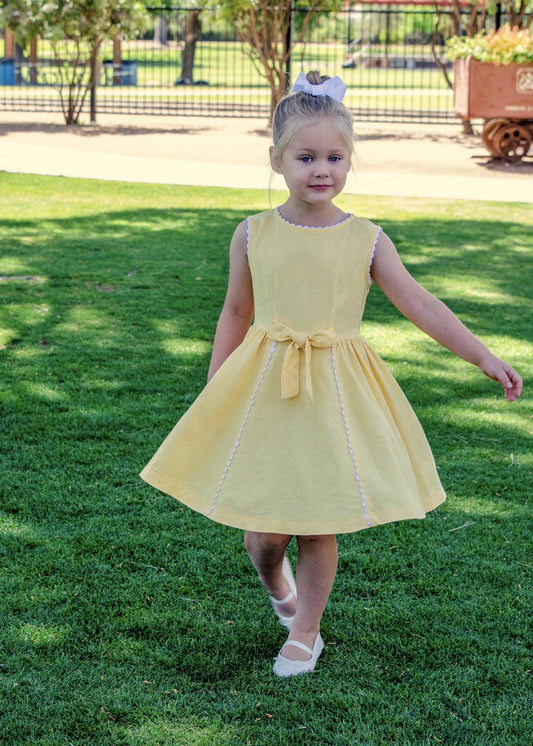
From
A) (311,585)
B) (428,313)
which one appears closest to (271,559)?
(311,585)

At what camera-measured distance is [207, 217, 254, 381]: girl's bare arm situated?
2.55 m

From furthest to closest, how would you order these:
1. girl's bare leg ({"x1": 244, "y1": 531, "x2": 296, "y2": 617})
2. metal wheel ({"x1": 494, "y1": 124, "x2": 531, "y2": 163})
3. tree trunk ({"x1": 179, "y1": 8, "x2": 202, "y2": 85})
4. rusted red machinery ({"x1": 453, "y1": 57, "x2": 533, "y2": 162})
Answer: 1. tree trunk ({"x1": 179, "y1": 8, "x2": 202, "y2": 85})
2. metal wheel ({"x1": 494, "y1": 124, "x2": 531, "y2": 163})
3. rusted red machinery ({"x1": 453, "y1": 57, "x2": 533, "y2": 162})
4. girl's bare leg ({"x1": 244, "y1": 531, "x2": 296, "y2": 617})

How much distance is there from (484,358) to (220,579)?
3.79 ft

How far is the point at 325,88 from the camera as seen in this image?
2.34 meters

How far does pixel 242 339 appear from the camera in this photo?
2.67 m

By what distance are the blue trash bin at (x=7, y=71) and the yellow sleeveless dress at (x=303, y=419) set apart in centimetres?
2663

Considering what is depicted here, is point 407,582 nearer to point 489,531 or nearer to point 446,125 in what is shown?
point 489,531

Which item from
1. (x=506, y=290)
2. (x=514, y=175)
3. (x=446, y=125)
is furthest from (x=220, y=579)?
(x=446, y=125)

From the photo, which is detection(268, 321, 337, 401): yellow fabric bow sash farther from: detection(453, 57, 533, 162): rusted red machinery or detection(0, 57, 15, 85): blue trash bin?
detection(0, 57, 15, 85): blue trash bin

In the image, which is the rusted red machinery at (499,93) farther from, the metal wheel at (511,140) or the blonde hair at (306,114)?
the blonde hair at (306,114)

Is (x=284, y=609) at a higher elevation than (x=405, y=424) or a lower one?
lower

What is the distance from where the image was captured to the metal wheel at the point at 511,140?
12258mm

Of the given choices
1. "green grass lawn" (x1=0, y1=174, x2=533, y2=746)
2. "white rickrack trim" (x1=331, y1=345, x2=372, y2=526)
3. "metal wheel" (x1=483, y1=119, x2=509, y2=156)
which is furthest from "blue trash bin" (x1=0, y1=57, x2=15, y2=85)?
"white rickrack trim" (x1=331, y1=345, x2=372, y2=526)

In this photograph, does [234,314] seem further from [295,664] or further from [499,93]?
[499,93]
